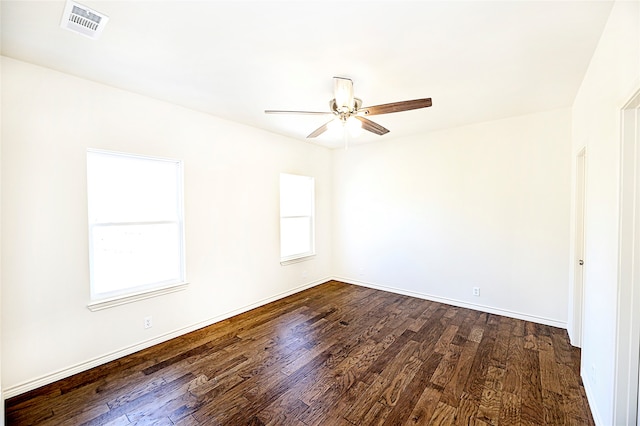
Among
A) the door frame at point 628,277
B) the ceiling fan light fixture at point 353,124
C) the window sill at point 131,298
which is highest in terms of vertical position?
the ceiling fan light fixture at point 353,124

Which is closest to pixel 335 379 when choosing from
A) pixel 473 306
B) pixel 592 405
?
pixel 592 405

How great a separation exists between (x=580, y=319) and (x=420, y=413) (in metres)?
2.24

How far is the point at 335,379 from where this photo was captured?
2.38 metres

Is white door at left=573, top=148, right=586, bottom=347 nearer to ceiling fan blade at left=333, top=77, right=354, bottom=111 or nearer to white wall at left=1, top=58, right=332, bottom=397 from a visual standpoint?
ceiling fan blade at left=333, top=77, right=354, bottom=111

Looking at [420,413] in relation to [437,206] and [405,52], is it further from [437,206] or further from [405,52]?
[437,206]

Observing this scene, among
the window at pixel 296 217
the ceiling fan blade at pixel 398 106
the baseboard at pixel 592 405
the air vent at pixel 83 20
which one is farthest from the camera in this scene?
the window at pixel 296 217

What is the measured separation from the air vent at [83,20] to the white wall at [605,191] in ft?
10.1

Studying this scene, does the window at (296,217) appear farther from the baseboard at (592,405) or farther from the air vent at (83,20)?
the baseboard at (592,405)

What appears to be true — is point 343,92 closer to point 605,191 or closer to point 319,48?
point 319,48

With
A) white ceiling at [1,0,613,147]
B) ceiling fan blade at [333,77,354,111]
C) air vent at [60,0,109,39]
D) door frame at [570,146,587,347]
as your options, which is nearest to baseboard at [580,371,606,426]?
door frame at [570,146,587,347]

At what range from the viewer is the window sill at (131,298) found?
257 centimetres

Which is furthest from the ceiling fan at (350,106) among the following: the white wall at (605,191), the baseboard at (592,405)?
the baseboard at (592,405)

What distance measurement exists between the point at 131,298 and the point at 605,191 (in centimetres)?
415

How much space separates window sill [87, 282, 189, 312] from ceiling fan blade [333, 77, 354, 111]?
2.73 m
